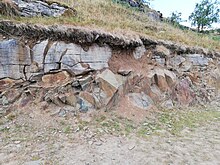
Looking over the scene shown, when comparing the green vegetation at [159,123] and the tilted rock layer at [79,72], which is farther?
the tilted rock layer at [79,72]

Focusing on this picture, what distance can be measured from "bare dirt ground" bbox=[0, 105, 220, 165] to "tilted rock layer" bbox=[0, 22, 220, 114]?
354mm

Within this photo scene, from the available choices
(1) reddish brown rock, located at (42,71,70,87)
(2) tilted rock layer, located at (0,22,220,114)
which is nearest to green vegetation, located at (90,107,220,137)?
(2) tilted rock layer, located at (0,22,220,114)

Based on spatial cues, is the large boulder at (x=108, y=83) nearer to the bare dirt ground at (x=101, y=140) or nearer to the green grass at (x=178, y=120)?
the bare dirt ground at (x=101, y=140)

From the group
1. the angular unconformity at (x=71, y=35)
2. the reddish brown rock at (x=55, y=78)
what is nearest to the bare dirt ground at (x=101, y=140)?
the reddish brown rock at (x=55, y=78)

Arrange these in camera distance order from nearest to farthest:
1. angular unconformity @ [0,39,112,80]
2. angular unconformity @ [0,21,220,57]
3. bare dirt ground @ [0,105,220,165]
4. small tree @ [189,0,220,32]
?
bare dirt ground @ [0,105,220,165] → angular unconformity @ [0,39,112,80] → angular unconformity @ [0,21,220,57] → small tree @ [189,0,220,32]

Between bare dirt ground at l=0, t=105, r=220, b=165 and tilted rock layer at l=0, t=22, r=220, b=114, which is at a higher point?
tilted rock layer at l=0, t=22, r=220, b=114

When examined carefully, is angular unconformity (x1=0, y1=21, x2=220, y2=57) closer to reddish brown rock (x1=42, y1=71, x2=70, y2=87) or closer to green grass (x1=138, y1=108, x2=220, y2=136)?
reddish brown rock (x1=42, y1=71, x2=70, y2=87)

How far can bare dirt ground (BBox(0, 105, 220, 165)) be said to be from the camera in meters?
2.82

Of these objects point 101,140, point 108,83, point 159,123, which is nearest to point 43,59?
point 108,83

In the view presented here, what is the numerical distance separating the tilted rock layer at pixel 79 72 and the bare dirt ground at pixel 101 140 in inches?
13.9

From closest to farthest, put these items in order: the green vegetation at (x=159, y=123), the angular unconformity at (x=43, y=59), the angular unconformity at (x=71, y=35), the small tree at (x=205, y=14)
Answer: the green vegetation at (x=159, y=123) < the angular unconformity at (x=43, y=59) < the angular unconformity at (x=71, y=35) < the small tree at (x=205, y=14)

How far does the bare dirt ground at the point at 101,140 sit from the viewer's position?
282 centimetres

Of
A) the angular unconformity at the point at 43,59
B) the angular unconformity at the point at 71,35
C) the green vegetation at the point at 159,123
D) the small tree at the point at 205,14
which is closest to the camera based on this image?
the green vegetation at the point at 159,123

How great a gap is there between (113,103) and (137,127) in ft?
2.36
